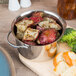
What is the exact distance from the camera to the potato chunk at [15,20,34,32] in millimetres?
981

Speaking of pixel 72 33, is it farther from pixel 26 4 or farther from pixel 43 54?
pixel 26 4

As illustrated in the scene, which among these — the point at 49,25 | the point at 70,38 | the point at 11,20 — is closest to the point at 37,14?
the point at 49,25

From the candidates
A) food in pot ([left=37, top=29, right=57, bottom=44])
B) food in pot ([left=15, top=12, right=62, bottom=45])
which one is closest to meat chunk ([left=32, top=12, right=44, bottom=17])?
food in pot ([left=15, top=12, right=62, bottom=45])

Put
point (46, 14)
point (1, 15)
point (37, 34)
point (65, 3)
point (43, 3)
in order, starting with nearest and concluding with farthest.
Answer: point (37, 34) → point (46, 14) → point (65, 3) → point (1, 15) → point (43, 3)

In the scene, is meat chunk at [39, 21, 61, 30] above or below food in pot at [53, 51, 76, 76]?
above

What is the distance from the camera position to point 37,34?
94 cm

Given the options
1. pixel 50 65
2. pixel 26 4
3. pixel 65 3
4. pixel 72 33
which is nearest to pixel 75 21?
pixel 65 3

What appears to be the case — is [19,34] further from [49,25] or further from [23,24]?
[49,25]

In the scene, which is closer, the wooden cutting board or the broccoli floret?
the wooden cutting board

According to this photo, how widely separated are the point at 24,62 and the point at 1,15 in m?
0.59

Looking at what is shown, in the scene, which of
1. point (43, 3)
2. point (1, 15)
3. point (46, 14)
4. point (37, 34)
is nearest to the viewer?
point (37, 34)

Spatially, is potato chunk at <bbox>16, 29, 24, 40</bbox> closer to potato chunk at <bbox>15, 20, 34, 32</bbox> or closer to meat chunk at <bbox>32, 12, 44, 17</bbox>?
potato chunk at <bbox>15, 20, 34, 32</bbox>

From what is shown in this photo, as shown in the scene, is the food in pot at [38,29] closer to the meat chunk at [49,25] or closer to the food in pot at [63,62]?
the meat chunk at [49,25]

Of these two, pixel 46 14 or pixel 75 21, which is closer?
pixel 46 14
